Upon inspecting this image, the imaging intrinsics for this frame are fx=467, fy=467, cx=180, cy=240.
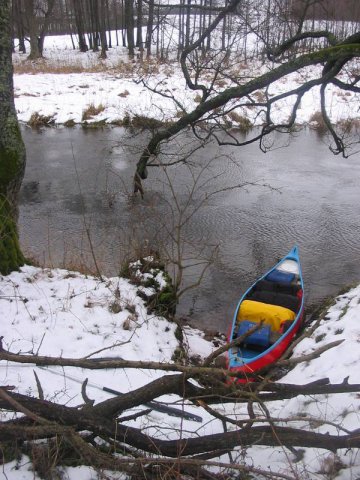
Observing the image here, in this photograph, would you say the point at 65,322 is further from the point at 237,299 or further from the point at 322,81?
the point at 322,81

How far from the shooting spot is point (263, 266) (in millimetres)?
7180

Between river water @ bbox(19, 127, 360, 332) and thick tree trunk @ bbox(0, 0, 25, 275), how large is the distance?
1.24 metres

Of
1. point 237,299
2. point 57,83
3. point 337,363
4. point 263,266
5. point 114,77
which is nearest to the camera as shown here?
point 337,363

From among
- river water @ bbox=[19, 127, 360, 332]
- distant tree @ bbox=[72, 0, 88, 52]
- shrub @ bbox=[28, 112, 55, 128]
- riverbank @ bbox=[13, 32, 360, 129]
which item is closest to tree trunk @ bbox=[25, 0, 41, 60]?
riverbank @ bbox=[13, 32, 360, 129]

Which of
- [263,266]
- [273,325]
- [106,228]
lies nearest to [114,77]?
[106,228]

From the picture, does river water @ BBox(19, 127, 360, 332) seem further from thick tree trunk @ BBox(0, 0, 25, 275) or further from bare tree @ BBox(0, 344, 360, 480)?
bare tree @ BBox(0, 344, 360, 480)

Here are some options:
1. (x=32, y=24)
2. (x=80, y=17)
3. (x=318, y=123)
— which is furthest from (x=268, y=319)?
(x=80, y=17)

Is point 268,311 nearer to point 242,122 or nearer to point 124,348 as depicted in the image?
Answer: point 124,348

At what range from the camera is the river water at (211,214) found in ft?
21.8

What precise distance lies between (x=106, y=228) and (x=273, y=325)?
13.0 ft

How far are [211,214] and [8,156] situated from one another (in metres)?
4.90

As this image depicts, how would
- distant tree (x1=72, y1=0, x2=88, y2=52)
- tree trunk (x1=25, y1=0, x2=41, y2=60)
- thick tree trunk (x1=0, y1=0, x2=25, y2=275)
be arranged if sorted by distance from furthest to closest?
1. distant tree (x1=72, y1=0, x2=88, y2=52)
2. tree trunk (x1=25, y1=0, x2=41, y2=60)
3. thick tree trunk (x1=0, y1=0, x2=25, y2=275)

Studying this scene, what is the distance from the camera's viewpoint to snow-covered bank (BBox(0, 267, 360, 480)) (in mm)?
2488

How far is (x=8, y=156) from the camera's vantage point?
4.62m
